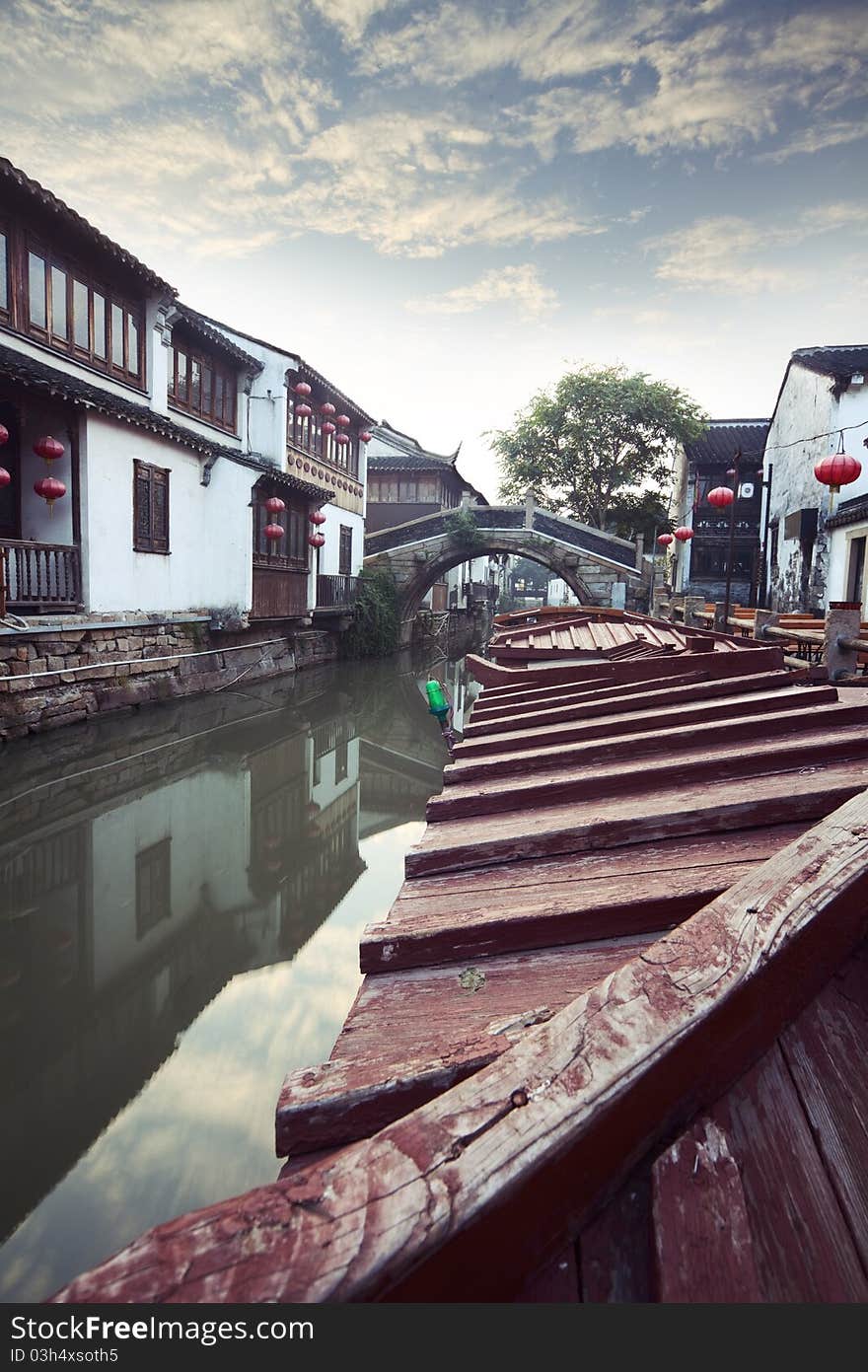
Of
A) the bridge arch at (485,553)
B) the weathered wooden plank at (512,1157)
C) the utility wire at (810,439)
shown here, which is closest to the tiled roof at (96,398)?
the bridge arch at (485,553)

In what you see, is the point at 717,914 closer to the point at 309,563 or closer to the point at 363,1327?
the point at 363,1327

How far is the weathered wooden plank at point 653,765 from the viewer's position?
1.90 m

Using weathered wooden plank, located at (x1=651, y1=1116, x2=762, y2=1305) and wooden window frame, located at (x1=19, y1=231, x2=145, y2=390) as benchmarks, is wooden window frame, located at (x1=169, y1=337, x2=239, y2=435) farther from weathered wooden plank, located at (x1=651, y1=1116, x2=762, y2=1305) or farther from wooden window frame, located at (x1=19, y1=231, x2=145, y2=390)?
weathered wooden plank, located at (x1=651, y1=1116, x2=762, y2=1305)

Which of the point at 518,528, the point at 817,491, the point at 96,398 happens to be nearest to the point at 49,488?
the point at 96,398

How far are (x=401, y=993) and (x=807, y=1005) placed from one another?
0.65m

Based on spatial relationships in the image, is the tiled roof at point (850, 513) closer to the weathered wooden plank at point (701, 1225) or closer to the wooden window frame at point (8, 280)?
the wooden window frame at point (8, 280)

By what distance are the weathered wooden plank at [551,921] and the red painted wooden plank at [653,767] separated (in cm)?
60

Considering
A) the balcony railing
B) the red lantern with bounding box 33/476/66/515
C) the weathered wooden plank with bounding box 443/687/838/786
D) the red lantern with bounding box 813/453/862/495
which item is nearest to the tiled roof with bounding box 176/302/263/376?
the balcony railing

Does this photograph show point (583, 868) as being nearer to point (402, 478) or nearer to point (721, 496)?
point (721, 496)

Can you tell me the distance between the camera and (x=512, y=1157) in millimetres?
613

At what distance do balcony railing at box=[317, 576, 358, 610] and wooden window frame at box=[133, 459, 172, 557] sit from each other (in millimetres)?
6070

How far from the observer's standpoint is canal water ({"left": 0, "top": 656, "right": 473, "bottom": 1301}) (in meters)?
2.95

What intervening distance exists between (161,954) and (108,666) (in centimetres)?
647

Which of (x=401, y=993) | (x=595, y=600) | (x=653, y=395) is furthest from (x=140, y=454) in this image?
(x=653, y=395)
